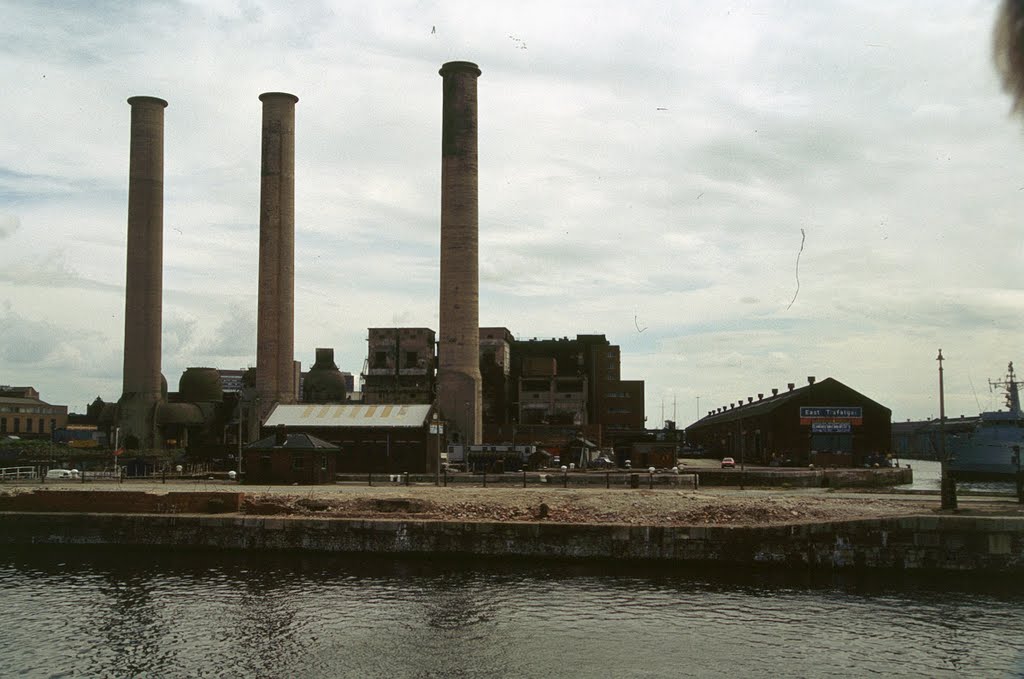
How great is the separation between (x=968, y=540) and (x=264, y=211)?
3050 inches

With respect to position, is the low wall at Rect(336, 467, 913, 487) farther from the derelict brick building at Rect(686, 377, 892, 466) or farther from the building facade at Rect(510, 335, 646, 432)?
the building facade at Rect(510, 335, 646, 432)

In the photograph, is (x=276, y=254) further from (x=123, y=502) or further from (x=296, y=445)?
(x=123, y=502)

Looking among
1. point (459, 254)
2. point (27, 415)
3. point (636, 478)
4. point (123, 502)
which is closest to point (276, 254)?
point (459, 254)

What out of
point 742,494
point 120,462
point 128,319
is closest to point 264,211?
point 128,319

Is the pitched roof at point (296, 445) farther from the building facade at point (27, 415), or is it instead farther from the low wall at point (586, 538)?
the building facade at point (27, 415)

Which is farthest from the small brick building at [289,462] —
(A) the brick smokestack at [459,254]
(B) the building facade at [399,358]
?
(B) the building facade at [399,358]

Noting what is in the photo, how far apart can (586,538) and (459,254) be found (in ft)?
163

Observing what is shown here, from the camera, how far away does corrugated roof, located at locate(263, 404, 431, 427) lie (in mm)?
63344

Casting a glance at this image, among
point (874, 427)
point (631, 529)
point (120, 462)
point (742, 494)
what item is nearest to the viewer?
point (631, 529)

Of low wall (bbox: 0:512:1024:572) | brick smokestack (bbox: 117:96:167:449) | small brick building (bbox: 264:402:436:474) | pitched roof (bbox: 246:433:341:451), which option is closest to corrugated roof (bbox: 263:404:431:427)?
small brick building (bbox: 264:402:436:474)

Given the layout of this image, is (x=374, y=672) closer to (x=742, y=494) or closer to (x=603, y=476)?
(x=742, y=494)

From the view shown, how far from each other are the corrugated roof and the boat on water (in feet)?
192

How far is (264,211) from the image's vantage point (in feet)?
306

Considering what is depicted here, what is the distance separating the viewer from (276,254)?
9331cm
